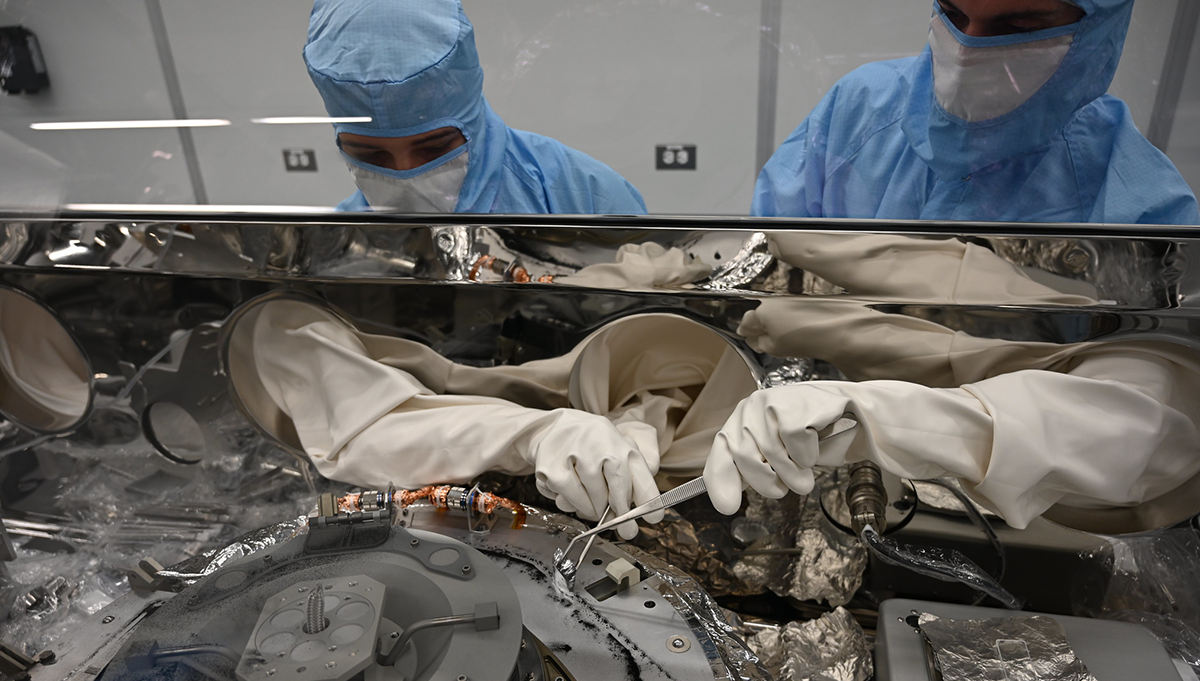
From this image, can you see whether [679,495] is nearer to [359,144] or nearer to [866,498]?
[866,498]

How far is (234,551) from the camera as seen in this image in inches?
33.9

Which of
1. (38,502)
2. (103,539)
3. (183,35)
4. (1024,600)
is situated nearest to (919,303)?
(1024,600)

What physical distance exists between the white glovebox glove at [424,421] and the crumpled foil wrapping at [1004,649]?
35 cm

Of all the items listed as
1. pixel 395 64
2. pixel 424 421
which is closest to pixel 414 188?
pixel 395 64

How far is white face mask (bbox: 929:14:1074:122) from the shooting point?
0.73m

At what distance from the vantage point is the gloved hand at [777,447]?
0.70m

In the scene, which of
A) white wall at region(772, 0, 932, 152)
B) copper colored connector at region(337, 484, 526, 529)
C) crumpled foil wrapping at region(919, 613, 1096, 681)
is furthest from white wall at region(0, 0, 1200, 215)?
crumpled foil wrapping at region(919, 613, 1096, 681)

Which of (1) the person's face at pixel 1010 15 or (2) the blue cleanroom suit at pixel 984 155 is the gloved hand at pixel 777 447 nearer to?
(2) the blue cleanroom suit at pixel 984 155

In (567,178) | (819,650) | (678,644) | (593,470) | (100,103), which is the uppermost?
(100,103)

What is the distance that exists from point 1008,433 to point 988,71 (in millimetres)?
401

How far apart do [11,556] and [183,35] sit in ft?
2.52

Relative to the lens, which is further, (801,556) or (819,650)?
(801,556)

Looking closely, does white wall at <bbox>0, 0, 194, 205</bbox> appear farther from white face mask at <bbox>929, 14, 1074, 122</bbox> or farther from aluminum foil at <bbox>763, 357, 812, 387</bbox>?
white face mask at <bbox>929, 14, 1074, 122</bbox>

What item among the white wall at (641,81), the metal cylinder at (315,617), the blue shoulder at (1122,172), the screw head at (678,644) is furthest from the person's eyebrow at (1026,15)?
the metal cylinder at (315,617)
